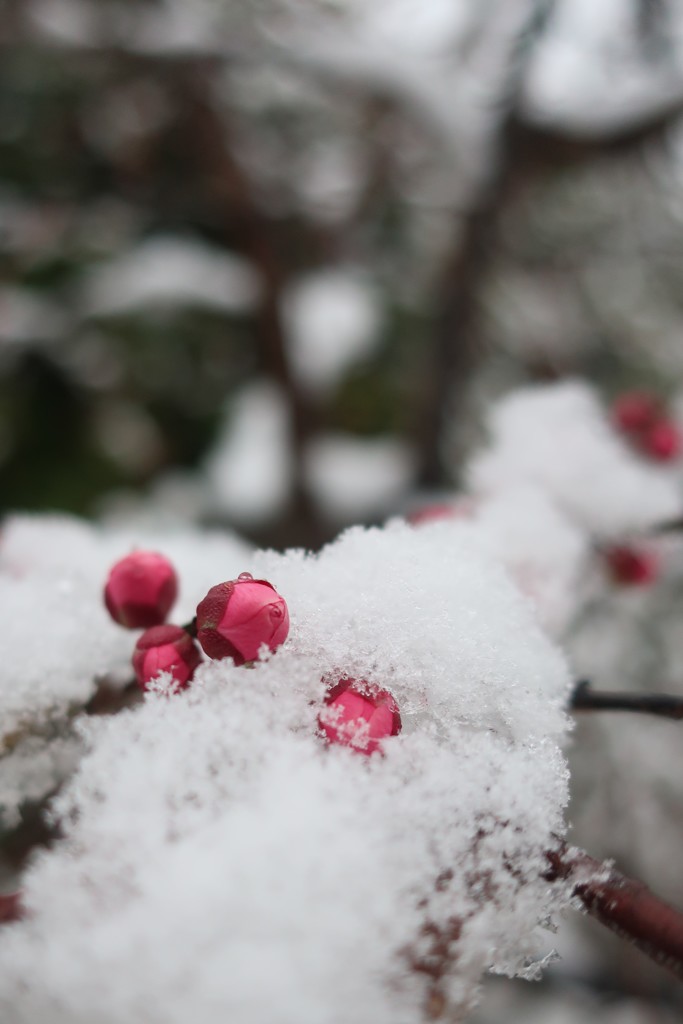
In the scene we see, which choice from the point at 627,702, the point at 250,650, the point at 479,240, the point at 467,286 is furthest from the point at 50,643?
the point at 479,240

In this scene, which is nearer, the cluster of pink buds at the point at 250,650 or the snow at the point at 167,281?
the cluster of pink buds at the point at 250,650

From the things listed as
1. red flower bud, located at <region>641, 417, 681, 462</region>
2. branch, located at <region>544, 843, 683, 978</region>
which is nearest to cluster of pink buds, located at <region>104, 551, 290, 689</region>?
branch, located at <region>544, 843, 683, 978</region>

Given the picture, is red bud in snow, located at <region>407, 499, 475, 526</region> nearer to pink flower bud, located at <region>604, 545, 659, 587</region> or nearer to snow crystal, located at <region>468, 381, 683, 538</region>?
snow crystal, located at <region>468, 381, 683, 538</region>

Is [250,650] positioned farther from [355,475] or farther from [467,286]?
[355,475]

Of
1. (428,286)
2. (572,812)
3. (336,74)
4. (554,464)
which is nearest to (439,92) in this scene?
(336,74)

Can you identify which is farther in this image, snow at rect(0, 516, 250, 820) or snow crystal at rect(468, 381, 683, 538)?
snow crystal at rect(468, 381, 683, 538)

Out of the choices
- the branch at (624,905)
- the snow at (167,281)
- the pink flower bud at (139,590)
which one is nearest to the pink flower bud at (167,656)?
the pink flower bud at (139,590)

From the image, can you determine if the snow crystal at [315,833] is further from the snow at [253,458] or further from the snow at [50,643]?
the snow at [253,458]
